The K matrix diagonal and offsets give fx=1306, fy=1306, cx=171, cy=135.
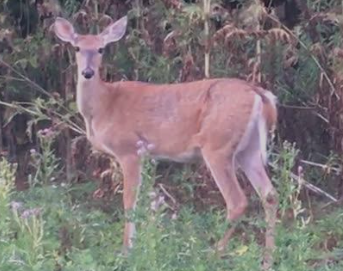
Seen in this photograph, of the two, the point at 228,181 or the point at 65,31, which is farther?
the point at 65,31

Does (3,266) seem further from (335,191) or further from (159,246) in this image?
(335,191)

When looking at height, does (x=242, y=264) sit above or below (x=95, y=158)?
above

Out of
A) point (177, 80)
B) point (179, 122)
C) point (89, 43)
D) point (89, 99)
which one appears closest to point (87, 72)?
point (89, 43)

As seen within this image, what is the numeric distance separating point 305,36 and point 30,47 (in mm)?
2352

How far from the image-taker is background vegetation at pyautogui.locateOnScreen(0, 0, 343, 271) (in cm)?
853

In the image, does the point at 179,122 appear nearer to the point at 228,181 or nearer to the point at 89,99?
the point at 228,181

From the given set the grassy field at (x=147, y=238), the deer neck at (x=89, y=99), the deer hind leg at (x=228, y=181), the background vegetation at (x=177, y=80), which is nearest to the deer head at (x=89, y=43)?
the deer neck at (x=89, y=99)

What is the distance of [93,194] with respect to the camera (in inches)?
393

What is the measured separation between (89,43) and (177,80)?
1.20 metres

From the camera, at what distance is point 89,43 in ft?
29.8

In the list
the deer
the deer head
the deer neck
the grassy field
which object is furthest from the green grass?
the deer head

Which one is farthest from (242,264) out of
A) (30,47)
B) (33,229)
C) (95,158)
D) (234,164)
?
(30,47)

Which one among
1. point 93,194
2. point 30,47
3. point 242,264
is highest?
point 242,264

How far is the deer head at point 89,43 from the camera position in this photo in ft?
29.6
